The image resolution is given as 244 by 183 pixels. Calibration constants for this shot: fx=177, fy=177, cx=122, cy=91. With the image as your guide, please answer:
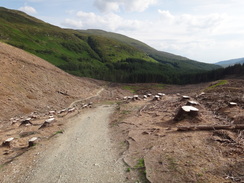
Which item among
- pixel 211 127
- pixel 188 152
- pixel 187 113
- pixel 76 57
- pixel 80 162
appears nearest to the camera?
pixel 188 152

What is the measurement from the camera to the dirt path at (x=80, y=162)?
8656 mm

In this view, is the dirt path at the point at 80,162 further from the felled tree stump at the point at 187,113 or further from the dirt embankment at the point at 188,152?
the felled tree stump at the point at 187,113

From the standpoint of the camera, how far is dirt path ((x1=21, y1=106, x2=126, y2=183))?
28.4 ft

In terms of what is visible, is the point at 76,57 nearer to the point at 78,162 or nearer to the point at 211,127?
the point at 78,162

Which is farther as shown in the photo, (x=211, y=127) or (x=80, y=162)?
(x=211, y=127)

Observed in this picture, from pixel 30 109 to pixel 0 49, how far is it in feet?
57.4

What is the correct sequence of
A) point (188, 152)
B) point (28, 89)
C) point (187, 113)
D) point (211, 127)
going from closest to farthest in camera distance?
point (188, 152)
point (211, 127)
point (187, 113)
point (28, 89)

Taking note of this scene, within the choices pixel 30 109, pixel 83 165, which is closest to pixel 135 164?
pixel 83 165

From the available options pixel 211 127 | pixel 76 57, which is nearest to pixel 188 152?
pixel 211 127

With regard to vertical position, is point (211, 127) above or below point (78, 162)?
above

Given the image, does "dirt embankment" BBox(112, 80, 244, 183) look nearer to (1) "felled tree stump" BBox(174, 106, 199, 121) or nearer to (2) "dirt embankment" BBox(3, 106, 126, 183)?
(1) "felled tree stump" BBox(174, 106, 199, 121)

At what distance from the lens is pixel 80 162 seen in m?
10.2

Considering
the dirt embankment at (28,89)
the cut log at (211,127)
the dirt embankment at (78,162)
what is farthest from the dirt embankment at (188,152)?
the dirt embankment at (28,89)

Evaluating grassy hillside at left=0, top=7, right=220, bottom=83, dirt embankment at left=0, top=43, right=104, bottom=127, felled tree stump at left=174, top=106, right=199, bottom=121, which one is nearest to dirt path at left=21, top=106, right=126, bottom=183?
felled tree stump at left=174, top=106, right=199, bottom=121
